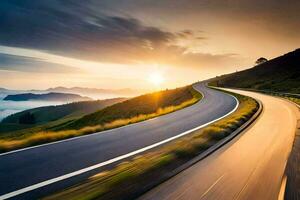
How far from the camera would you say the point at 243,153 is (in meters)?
8.88

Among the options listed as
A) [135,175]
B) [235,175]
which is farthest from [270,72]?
[135,175]

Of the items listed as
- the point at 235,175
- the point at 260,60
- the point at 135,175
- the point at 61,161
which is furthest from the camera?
the point at 260,60

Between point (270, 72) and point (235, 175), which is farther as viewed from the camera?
point (270, 72)

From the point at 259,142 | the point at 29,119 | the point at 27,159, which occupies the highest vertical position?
the point at 27,159

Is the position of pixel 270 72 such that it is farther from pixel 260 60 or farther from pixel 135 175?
pixel 135 175

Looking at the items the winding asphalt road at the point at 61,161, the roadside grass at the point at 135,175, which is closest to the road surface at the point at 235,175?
the roadside grass at the point at 135,175

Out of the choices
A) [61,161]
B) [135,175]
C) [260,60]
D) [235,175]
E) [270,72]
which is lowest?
[235,175]

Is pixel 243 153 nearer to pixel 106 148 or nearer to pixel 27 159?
pixel 106 148

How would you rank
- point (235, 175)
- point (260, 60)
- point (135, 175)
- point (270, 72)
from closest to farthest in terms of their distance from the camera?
point (135, 175)
point (235, 175)
point (270, 72)
point (260, 60)

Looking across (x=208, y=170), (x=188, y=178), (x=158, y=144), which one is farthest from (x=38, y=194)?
(x=158, y=144)

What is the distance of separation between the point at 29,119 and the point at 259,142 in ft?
491

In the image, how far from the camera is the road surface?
18.0ft

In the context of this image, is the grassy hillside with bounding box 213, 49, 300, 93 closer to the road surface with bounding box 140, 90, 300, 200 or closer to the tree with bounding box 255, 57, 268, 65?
the tree with bounding box 255, 57, 268, 65

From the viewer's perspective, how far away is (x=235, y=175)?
6695mm
